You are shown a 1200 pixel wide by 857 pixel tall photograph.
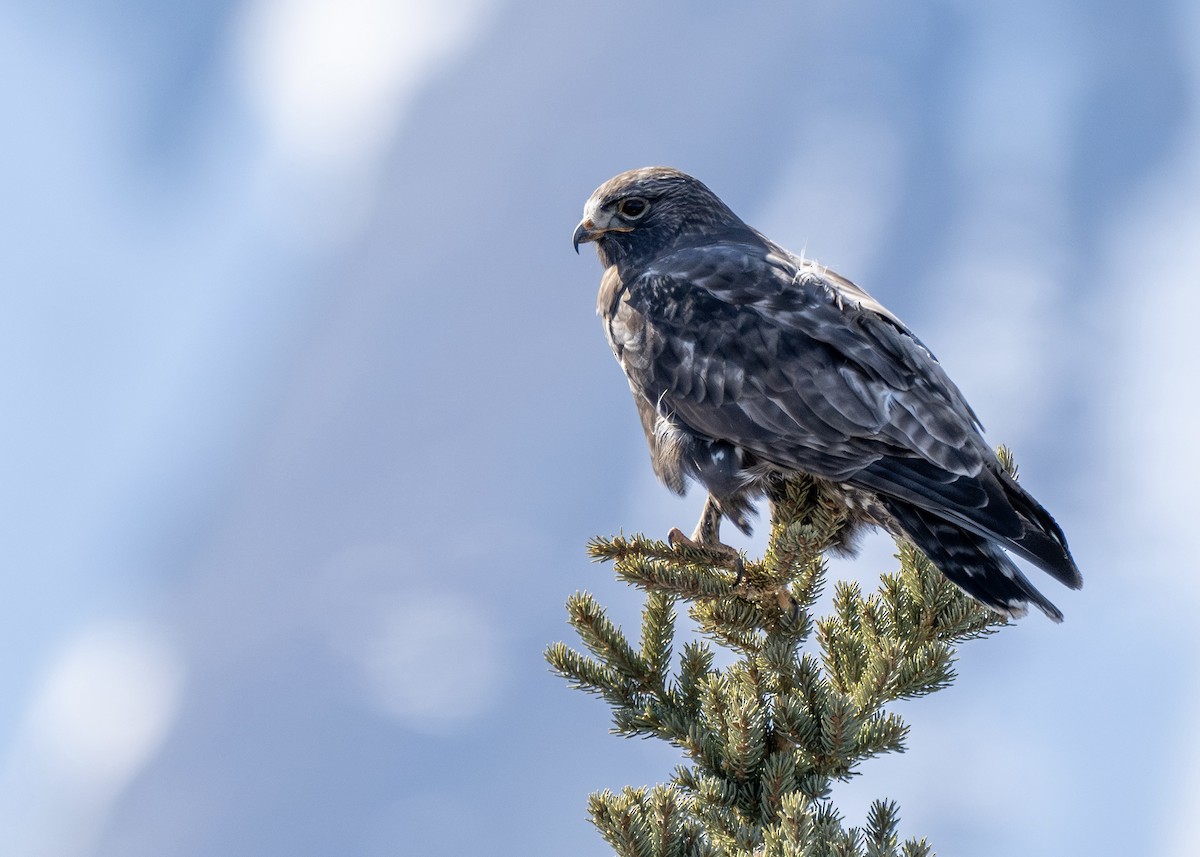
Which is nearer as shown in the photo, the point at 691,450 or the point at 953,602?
the point at 953,602

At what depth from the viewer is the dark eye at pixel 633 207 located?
19.9 ft

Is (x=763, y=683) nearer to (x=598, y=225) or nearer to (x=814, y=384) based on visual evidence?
(x=814, y=384)

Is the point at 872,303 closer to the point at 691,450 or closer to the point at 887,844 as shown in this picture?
the point at 691,450

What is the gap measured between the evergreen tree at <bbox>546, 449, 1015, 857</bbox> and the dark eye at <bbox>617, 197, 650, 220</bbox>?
234 centimetres

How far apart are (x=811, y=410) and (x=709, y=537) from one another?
2.45 ft

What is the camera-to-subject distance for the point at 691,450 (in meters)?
5.02

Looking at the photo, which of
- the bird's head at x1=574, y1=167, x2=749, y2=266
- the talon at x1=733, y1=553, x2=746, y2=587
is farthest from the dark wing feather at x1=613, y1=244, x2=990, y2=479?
the talon at x1=733, y1=553, x2=746, y2=587

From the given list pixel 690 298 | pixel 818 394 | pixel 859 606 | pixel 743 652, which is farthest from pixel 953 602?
pixel 690 298

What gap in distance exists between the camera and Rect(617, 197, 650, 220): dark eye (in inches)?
239

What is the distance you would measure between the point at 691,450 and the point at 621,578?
118 centimetres

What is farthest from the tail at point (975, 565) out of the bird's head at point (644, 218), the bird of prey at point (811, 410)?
the bird's head at point (644, 218)

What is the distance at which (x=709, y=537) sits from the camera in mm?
4980

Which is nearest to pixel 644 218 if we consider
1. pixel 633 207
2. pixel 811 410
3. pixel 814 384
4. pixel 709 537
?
pixel 633 207

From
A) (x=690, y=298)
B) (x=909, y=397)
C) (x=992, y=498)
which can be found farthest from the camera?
(x=690, y=298)
